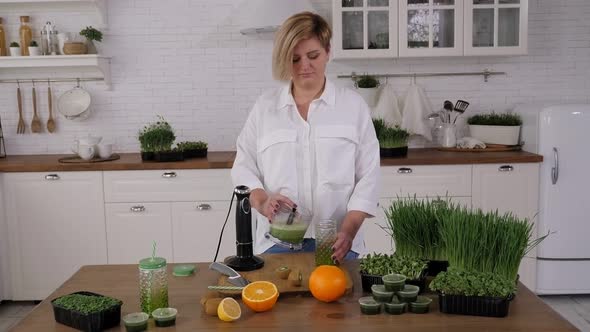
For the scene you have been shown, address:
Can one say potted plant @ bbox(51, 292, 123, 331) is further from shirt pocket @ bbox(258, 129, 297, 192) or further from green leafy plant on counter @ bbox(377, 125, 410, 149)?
green leafy plant on counter @ bbox(377, 125, 410, 149)

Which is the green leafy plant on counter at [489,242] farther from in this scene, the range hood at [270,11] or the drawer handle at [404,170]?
the range hood at [270,11]

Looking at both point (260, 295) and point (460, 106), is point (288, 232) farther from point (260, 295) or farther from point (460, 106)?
point (460, 106)

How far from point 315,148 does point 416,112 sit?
8.63 feet

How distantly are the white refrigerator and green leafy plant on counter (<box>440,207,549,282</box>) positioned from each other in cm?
278

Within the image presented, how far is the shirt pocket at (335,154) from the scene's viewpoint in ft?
8.48

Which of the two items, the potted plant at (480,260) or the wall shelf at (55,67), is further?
the wall shelf at (55,67)

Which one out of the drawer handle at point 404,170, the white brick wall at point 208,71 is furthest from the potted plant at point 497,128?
the drawer handle at point 404,170

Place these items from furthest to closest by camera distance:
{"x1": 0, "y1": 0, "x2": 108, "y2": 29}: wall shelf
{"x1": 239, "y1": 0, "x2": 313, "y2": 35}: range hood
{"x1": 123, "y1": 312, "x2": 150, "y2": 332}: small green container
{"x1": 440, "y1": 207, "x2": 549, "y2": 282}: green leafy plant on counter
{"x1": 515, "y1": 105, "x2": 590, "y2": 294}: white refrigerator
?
{"x1": 0, "y1": 0, "x2": 108, "y2": 29}: wall shelf → {"x1": 239, "y1": 0, "x2": 313, "y2": 35}: range hood → {"x1": 515, "y1": 105, "x2": 590, "y2": 294}: white refrigerator → {"x1": 440, "y1": 207, "x2": 549, "y2": 282}: green leafy plant on counter → {"x1": 123, "y1": 312, "x2": 150, "y2": 332}: small green container

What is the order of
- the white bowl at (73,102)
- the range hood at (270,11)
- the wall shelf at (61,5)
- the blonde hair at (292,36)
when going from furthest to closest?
the white bowl at (73,102), the wall shelf at (61,5), the range hood at (270,11), the blonde hair at (292,36)

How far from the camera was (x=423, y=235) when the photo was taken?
2.09 metres

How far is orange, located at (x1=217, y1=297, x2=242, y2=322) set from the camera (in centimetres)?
173

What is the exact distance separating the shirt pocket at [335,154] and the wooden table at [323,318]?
68 centimetres

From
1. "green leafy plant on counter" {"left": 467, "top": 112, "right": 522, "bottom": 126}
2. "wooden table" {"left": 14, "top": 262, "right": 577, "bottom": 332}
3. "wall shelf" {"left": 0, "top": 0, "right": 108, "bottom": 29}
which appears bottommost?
"wooden table" {"left": 14, "top": 262, "right": 577, "bottom": 332}

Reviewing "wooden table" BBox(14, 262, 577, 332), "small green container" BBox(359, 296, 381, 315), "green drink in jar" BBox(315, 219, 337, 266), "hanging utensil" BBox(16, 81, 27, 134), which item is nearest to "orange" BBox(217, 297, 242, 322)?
"wooden table" BBox(14, 262, 577, 332)
